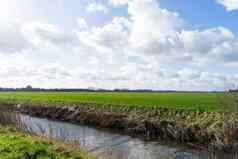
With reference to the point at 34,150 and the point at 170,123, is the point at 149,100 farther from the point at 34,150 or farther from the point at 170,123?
the point at 34,150

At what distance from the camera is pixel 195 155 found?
18328mm

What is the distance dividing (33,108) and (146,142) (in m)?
25.2

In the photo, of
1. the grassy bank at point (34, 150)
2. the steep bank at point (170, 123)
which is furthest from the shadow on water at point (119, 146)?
the grassy bank at point (34, 150)

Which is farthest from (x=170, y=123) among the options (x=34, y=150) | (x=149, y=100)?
(x=149, y=100)

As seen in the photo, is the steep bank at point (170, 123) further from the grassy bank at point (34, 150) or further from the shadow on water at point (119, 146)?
the grassy bank at point (34, 150)

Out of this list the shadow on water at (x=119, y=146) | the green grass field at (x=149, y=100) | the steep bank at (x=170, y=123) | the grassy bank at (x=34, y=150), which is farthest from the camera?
the green grass field at (x=149, y=100)

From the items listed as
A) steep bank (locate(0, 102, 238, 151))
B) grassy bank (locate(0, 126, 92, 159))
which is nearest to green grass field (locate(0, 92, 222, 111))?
steep bank (locate(0, 102, 238, 151))

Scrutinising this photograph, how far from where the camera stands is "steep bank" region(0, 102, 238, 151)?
60.1 feet

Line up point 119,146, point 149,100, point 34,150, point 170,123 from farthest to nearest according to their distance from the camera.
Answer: point 149,100, point 170,123, point 119,146, point 34,150

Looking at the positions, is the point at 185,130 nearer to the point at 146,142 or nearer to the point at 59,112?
the point at 146,142

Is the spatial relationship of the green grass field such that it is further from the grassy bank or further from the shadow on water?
the grassy bank

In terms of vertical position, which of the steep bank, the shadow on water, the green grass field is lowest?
the shadow on water

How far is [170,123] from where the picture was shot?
23766 millimetres

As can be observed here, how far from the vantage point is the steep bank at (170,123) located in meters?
18.3
